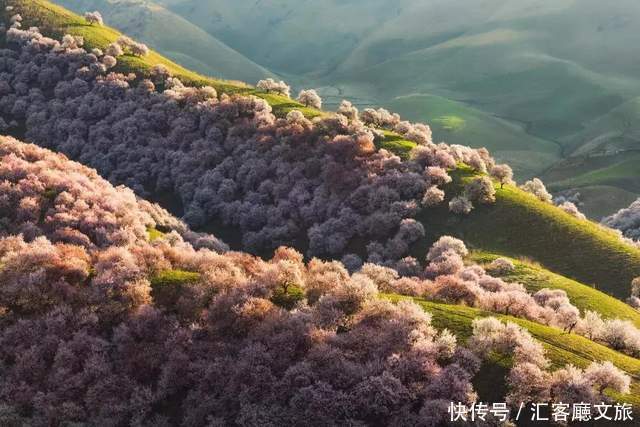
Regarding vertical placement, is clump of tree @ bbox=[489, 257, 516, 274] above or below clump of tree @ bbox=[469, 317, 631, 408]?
above

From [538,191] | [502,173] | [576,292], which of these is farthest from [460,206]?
[538,191]

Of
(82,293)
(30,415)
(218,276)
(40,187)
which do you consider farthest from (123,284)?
(40,187)

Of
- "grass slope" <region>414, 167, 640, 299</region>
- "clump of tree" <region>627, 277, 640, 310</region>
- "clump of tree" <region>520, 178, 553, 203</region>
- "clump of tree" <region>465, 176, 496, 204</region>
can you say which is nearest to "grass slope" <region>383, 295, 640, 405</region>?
"clump of tree" <region>627, 277, 640, 310</region>

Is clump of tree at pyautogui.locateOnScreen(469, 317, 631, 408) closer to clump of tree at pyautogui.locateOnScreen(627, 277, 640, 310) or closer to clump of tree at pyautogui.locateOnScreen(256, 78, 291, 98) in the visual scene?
clump of tree at pyautogui.locateOnScreen(627, 277, 640, 310)

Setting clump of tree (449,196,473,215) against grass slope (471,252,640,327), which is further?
clump of tree (449,196,473,215)

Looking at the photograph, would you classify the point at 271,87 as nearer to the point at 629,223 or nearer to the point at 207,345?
the point at 629,223

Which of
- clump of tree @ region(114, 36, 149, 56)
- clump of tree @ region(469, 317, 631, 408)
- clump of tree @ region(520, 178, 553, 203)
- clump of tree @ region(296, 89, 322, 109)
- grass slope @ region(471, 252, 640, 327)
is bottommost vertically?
clump of tree @ region(469, 317, 631, 408)
